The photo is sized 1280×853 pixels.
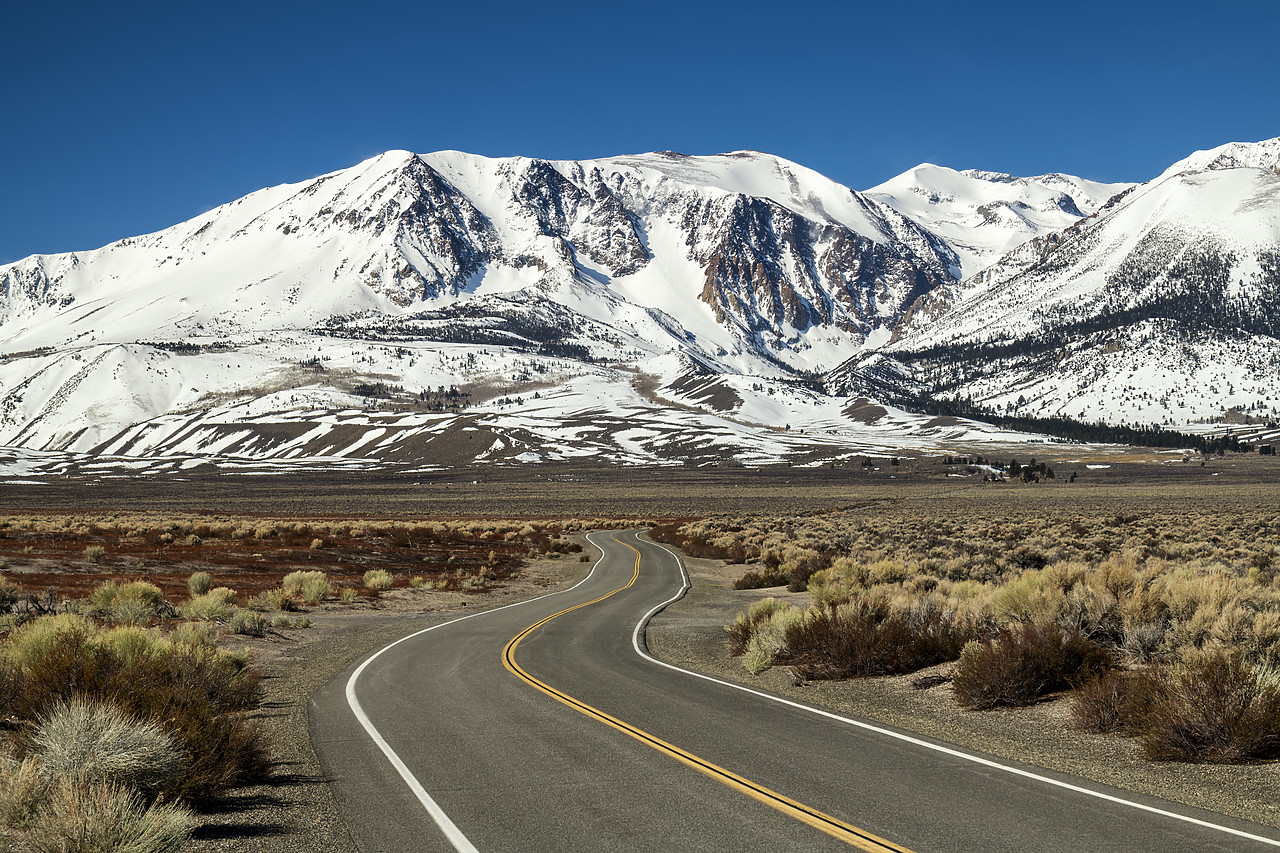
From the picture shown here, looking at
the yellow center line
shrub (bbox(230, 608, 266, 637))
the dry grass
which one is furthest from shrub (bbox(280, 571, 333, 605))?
the yellow center line

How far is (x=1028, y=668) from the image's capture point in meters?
11.1

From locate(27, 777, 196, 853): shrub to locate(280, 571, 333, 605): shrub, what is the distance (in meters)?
20.4

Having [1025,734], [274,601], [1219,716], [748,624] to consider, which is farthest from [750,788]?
[274,601]

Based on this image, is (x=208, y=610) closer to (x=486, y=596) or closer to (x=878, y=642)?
(x=486, y=596)

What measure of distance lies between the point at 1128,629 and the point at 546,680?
880 cm

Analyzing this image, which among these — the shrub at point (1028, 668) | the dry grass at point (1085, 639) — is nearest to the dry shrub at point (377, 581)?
the dry grass at point (1085, 639)

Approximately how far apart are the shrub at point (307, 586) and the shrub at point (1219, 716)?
22984 mm

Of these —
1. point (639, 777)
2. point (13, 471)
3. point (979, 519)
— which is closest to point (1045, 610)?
point (639, 777)

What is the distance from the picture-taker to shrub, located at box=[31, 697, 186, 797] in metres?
6.32

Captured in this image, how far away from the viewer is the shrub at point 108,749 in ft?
20.7

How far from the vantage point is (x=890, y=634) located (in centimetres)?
1388

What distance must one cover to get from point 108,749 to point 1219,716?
32.8 feet

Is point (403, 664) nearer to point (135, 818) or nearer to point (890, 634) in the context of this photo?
point (890, 634)

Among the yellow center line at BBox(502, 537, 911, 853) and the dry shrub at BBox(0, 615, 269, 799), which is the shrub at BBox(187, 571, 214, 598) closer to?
the dry shrub at BBox(0, 615, 269, 799)
